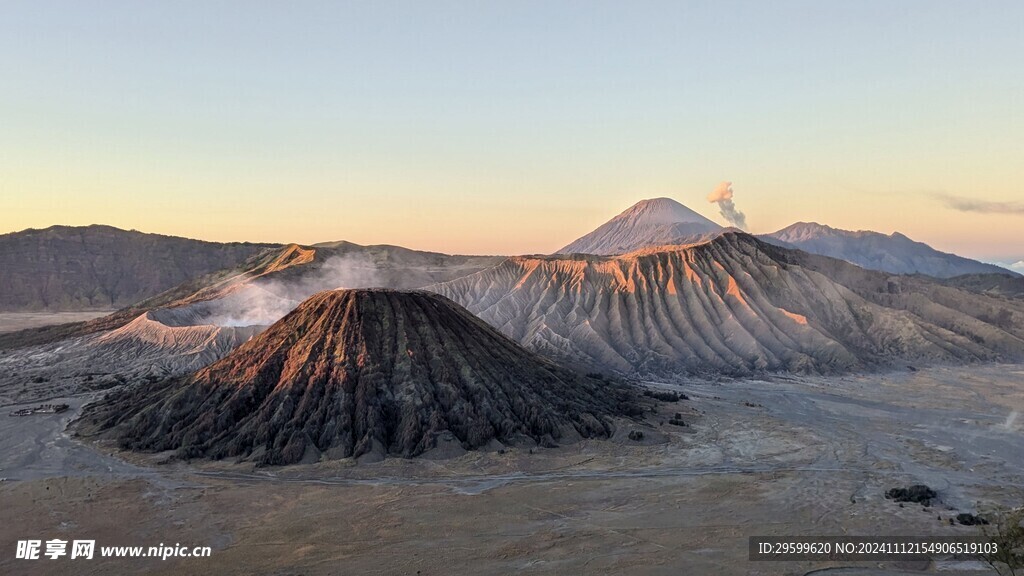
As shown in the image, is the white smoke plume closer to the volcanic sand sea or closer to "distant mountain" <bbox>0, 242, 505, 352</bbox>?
"distant mountain" <bbox>0, 242, 505, 352</bbox>

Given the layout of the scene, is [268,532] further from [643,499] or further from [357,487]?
[643,499]

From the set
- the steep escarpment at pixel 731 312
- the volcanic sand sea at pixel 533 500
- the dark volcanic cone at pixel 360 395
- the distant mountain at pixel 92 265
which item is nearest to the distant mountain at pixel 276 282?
the steep escarpment at pixel 731 312

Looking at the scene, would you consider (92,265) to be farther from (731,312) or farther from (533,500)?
(533,500)

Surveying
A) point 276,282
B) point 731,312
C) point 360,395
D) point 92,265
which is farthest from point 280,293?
point 92,265

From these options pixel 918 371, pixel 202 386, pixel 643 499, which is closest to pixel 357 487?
pixel 643 499

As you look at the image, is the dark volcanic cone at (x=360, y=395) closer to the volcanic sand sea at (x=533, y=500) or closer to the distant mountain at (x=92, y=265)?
the volcanic sand sea at (x=533, y=500)

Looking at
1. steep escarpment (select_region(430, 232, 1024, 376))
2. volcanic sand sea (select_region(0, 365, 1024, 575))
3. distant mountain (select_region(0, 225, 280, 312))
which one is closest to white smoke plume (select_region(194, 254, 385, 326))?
steep escarpment (select_region(430, 232, 1024, 376))

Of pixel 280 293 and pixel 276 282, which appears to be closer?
pixel 280 293
